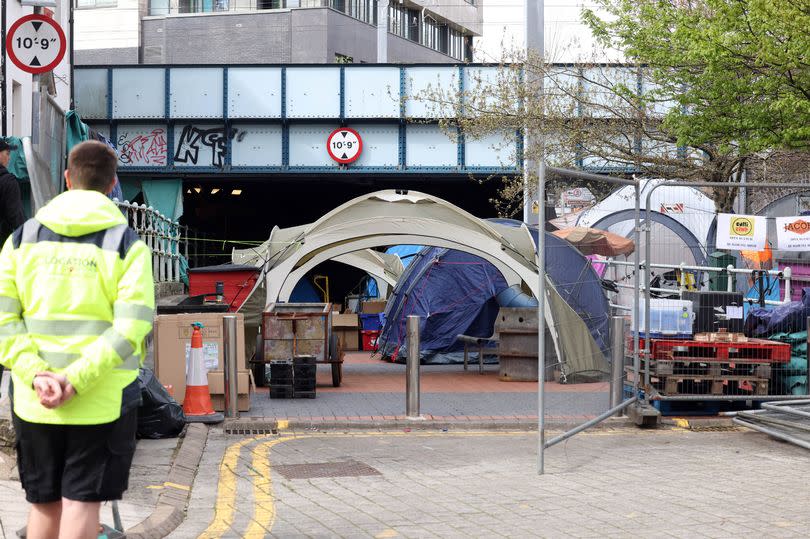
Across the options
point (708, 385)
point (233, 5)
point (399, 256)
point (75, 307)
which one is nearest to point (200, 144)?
point (399, 256)

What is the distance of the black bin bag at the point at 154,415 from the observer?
9.69 m

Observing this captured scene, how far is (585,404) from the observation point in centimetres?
1268

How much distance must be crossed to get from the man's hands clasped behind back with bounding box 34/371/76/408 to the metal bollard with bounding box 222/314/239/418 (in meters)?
6.99

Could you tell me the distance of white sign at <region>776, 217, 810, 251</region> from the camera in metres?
11.5

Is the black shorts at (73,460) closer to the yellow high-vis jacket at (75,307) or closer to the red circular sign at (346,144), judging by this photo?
the yellow high-vis jacket at (75,307)

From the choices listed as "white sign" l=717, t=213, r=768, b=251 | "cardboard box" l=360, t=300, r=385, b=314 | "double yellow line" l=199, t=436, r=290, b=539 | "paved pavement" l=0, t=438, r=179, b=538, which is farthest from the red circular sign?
"paved pavement" l=0, t=438, r=179, b=538

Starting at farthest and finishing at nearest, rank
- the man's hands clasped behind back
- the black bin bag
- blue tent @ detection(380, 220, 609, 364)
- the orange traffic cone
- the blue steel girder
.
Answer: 1. the blue steel girder
2. blue tent @ detection(380, 220, 609, 364)
3. the orange traffic cone
4. the black bin bag
5. the man's hands clasped behind back

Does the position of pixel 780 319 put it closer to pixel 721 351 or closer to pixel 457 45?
pixel 721 351

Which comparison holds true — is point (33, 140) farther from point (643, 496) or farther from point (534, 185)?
point (534, 185)

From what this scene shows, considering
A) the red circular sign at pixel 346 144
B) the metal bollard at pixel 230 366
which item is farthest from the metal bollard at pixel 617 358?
the red circular sign at pixel 346 144

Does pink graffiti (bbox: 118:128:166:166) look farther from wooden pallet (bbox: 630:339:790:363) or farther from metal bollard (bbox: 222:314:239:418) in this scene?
wooden pallet (bbox: 630:339:790:363)

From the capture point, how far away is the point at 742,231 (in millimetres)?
11703

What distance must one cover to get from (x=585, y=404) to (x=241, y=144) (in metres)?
19.7

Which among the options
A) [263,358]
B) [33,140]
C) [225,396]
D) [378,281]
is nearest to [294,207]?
[378,281]
